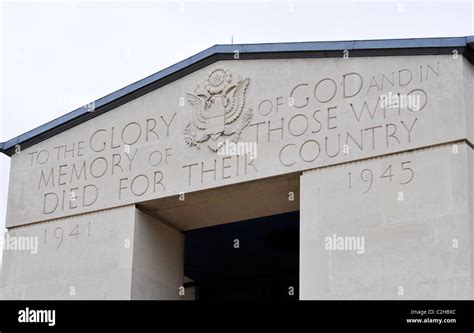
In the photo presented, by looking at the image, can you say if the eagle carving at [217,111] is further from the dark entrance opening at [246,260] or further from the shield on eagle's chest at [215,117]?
the dark entrance opening at [246,260]

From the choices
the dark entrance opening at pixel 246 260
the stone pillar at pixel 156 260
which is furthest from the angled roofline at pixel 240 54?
the dark entrance opening at pixel 246 260

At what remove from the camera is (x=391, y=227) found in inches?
893

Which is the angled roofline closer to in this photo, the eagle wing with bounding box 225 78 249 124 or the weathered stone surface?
the weathered stone surface

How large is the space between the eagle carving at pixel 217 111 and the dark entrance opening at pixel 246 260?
14.6 ft

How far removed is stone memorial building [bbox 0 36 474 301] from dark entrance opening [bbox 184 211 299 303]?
17 centimetres

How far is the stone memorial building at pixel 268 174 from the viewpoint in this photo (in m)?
22.5

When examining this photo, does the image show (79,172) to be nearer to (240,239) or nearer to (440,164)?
(240,239)

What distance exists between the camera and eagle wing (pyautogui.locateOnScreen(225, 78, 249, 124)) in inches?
1011

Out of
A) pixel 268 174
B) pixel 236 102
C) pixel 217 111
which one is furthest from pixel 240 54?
pixel 268 174

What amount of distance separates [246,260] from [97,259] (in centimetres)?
836

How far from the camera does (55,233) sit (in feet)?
90.6

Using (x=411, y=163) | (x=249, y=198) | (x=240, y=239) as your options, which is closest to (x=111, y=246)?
(x=249, y=198)

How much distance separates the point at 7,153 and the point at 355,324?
1240 centimetres

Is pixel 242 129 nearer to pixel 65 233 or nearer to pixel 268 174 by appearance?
pixel 268 174
